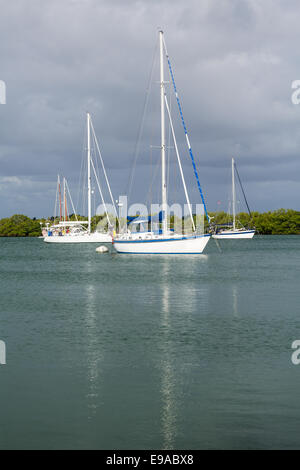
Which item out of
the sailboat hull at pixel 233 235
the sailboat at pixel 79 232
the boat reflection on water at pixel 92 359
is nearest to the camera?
the boat reflection on water at pixel 92 359

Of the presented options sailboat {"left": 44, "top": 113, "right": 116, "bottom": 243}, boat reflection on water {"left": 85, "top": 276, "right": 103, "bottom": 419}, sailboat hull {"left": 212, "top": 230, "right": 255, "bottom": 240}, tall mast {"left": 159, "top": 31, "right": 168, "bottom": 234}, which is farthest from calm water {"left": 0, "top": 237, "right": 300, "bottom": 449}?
sailboat hull {"left": 212, "top": 230, "right": 255, "bottom": 240}

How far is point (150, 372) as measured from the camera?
1625cm

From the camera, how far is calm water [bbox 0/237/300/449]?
11648 millimetres

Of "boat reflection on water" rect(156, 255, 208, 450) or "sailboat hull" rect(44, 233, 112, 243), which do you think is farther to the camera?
"sailboat hull" rect(44, 233, 112, 243)

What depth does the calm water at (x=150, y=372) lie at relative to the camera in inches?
459

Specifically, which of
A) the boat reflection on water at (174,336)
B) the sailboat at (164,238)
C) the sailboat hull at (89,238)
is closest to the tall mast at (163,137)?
the sailboat at (164,238)

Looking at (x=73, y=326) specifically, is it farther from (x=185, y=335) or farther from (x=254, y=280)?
(x=254, y=280)

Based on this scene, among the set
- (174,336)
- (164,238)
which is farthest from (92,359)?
(164,238)

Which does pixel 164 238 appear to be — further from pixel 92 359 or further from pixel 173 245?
pixel 92 359

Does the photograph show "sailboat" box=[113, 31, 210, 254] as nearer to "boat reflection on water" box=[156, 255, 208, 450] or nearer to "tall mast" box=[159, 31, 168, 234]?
"tall mast" box=[159, 31, 168, 234]

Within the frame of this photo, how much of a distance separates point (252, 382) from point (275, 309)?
13335 millimetres

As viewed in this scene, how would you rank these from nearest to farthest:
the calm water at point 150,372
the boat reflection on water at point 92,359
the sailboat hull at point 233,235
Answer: the calm water at point 150,372
the boat reflection on water at point 92,359
the sailboat hull at point 233,235

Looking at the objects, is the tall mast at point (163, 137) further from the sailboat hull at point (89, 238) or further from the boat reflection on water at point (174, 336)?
the sailboat hull at point (89, 238)
